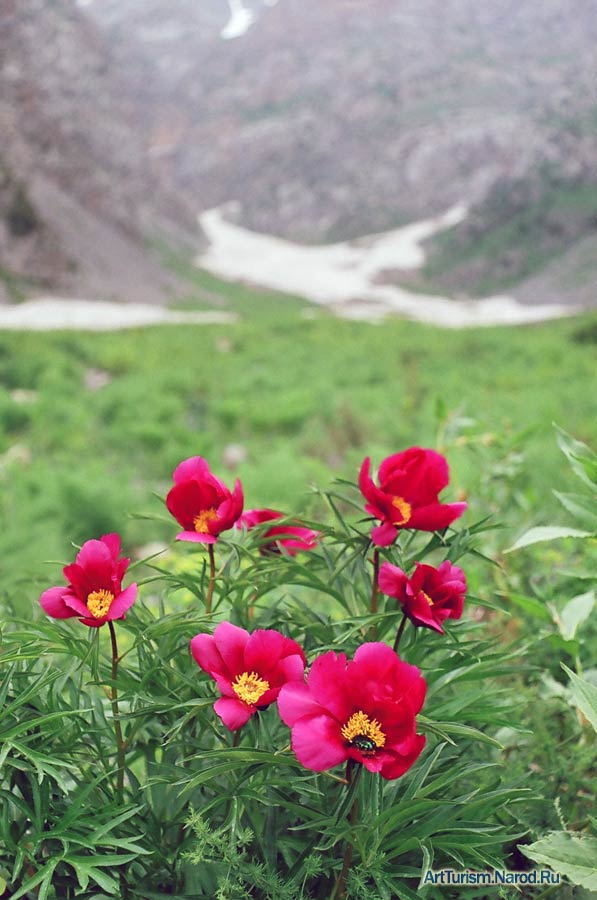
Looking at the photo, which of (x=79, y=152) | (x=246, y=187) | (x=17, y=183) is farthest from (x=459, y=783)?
(x=246, y=187)

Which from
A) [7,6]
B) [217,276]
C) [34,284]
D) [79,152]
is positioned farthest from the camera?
[217,276]

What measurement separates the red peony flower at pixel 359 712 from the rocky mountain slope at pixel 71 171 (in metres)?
35.8

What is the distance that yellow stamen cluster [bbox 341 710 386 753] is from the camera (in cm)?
94

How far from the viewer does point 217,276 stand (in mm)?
64688

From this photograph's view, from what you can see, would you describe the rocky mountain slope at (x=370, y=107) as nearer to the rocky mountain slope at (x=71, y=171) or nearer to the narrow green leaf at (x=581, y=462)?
the rocky mountain slope at (x=71, y=171)

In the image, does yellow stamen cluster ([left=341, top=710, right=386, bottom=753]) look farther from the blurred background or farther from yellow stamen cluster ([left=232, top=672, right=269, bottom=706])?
the blurred background

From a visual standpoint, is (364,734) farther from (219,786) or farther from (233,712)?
(219,786)

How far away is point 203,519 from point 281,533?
197mm

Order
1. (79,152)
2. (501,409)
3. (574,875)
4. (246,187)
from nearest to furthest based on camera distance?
(574,875), (501,409), (79,152), (246,187)

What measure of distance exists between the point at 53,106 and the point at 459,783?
60.8 meters

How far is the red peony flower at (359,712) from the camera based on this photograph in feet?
3.00

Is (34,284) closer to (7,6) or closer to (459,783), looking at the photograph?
(7,6)

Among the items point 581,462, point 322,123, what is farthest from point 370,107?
point 581,462

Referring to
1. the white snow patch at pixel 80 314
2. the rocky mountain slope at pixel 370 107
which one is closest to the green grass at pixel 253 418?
the white snow patch at pixel 80 314
